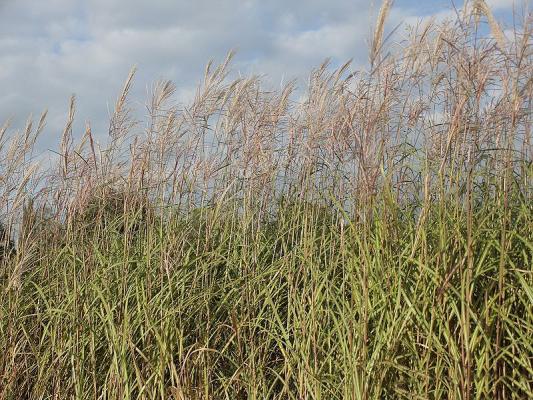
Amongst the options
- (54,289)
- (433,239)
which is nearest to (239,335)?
(433,239)

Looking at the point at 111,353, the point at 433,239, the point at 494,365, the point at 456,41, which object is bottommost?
the point at 111,353

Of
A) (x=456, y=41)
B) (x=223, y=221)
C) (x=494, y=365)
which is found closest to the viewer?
(x=494, y=365)

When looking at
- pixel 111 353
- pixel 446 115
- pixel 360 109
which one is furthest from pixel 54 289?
pixel 446 115

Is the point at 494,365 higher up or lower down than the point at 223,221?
lower down

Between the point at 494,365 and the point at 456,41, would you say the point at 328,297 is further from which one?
the point at 456,41

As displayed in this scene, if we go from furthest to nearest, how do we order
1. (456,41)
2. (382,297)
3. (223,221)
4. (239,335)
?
(223,221)
(239,335)
(456,41)
(382,297)

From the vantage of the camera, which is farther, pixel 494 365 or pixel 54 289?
pixel 54 289

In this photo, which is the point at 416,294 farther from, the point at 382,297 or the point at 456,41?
the point at 456,41

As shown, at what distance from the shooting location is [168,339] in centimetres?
379

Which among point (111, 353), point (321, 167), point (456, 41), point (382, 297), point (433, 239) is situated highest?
point (456, 41)

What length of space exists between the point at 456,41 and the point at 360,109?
51cm

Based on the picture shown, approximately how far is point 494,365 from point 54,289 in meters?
2.81

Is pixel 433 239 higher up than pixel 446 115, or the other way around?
pixel 446 115

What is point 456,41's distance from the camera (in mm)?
3369
